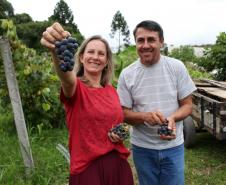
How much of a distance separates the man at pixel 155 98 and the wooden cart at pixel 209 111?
219cm

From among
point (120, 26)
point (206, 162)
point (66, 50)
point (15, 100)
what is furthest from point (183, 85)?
point (120, 26)

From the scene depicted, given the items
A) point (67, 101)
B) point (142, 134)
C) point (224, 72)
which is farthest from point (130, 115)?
point (224, 72)

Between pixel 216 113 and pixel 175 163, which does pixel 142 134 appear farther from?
pixel 216 113

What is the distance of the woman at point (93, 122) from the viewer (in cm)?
259

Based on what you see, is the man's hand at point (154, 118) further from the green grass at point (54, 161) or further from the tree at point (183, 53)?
the tree at point (183, 53)

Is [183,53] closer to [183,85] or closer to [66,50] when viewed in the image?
[183,85]

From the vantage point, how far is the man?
322 centimetres

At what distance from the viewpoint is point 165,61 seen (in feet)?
10.9

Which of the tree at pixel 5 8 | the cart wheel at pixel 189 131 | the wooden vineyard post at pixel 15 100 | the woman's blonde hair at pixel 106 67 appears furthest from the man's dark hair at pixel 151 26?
the cart wheel at pixel 189 131

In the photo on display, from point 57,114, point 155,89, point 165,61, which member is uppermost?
point 165,61

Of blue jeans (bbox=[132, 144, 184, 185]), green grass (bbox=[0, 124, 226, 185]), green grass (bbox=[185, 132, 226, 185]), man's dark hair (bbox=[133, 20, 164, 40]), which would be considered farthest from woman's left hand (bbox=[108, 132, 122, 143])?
green grass (bbox=[185, 132, 226, 185])

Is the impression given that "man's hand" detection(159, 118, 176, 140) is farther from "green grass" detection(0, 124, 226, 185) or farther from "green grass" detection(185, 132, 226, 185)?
"green grass" detection(185, 132, 226, 185)

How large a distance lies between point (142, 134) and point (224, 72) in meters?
6.35

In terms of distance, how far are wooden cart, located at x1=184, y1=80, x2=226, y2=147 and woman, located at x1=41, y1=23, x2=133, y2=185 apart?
2876mm
